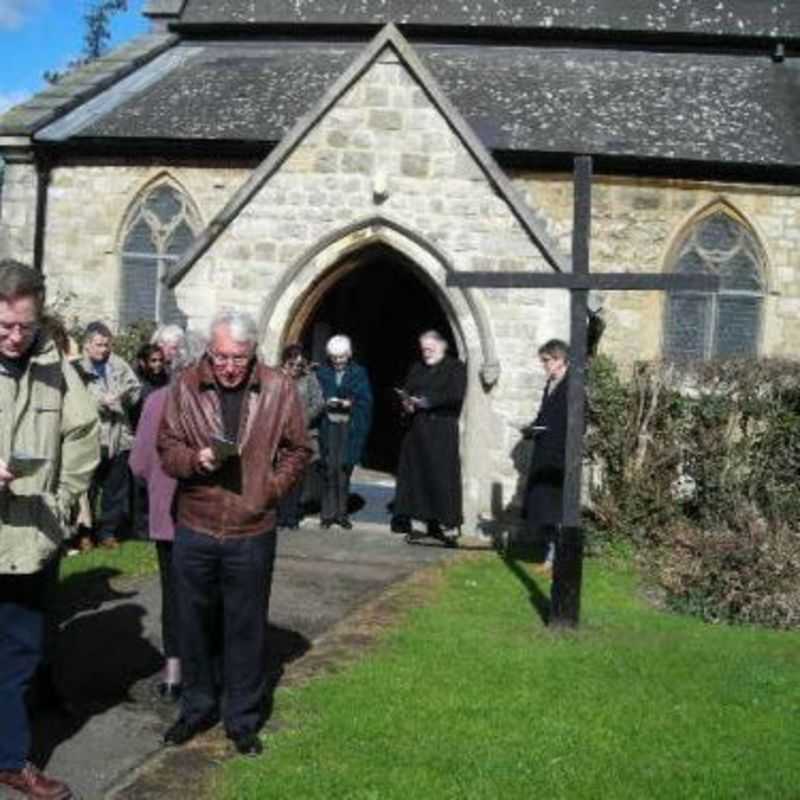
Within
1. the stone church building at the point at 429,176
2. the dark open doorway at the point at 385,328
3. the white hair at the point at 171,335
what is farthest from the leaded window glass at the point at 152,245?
the white hair at the point at 171,335

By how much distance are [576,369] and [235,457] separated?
343cm

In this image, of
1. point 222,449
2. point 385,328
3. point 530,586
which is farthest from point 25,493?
point 385,328

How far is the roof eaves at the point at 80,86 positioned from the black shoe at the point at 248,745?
1326cm

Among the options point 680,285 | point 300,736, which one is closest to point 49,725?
point 300,736

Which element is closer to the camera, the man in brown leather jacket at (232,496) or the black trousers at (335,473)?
the man in brown leather jacket at (232,496)

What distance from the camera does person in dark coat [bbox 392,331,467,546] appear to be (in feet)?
37.2

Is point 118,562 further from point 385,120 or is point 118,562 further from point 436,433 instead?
point 385,120

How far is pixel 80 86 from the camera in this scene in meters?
18.3

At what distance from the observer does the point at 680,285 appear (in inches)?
314

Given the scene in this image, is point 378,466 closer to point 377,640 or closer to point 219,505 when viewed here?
point 377,640

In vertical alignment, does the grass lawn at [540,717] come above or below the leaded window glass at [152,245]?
below

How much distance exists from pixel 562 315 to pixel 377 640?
4.67m

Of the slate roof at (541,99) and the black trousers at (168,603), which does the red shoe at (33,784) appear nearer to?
the black trousers at (168,603)

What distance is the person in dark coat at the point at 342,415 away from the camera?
39.6ft
